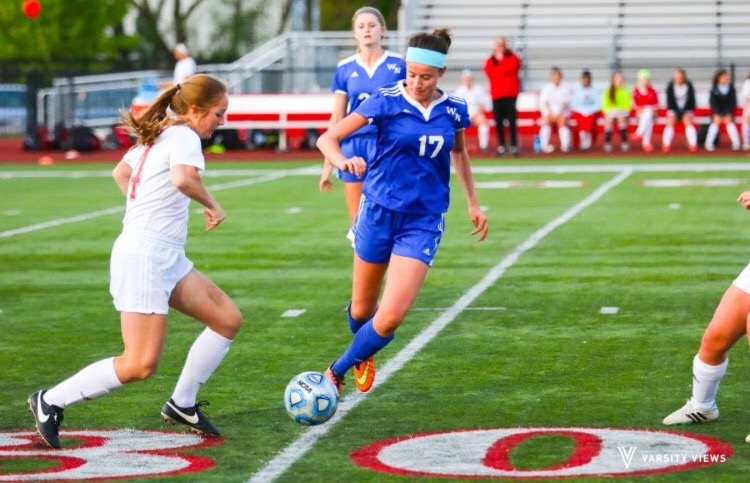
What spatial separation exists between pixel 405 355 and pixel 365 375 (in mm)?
1216

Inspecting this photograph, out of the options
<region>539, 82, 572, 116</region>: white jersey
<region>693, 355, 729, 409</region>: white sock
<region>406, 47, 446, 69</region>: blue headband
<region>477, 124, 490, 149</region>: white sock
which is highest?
<region>406, 47, 446, 69</region>: blue headband

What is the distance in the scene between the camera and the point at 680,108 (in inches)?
1243

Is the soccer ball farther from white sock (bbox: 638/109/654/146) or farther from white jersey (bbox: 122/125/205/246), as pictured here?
white sock (bbox: 638/109/654/146)

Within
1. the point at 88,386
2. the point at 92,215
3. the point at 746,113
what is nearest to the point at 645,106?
the point at 746,113

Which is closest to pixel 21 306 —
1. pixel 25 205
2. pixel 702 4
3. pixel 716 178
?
pixel 25 205

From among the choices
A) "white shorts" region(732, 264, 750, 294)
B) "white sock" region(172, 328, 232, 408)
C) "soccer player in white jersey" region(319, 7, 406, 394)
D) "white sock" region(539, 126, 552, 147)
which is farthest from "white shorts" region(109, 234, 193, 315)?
"white sock" region(539, 126, 552, 147)

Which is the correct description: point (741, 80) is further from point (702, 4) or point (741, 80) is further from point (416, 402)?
point (416, 402)

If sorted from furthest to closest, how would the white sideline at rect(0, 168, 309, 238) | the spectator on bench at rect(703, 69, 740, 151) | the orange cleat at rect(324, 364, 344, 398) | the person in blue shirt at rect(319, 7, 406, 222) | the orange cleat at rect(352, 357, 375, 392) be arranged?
the spectator on bench at rect(703, 69, 740, 151)
the white sideline at rect(0, 168, 309, 238)
the person in blue shirt at rect(319, 7, 406, 222)
the orange cleat at rect(352, 357, 375, 392)
the orange cleat at rect(324, 364, 344, 398)

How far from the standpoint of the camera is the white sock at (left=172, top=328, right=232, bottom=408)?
22.3 feet

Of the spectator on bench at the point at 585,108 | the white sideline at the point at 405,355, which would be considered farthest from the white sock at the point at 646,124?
the white sideline at the point at 405,355

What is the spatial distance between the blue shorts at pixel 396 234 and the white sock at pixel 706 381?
4.49 feet

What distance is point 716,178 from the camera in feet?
75.2

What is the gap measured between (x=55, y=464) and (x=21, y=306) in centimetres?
502

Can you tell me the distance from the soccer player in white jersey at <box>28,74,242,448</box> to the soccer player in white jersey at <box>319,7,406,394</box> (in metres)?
3.82
